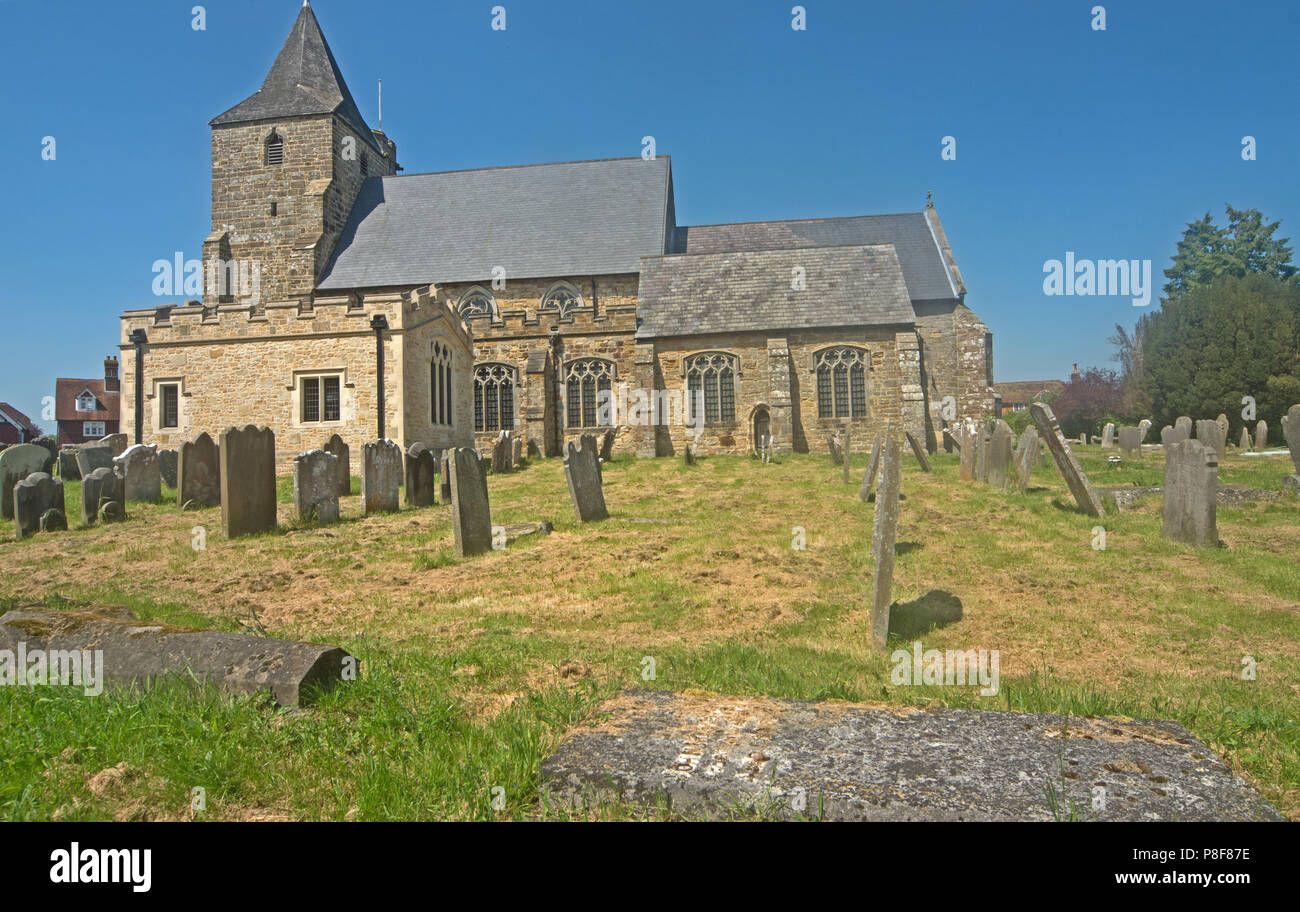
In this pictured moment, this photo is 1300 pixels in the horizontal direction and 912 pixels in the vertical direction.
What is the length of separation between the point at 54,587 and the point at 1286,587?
11481 mm

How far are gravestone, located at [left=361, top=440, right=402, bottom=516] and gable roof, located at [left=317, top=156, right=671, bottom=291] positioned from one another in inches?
813

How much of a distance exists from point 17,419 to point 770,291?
6053 centimetres

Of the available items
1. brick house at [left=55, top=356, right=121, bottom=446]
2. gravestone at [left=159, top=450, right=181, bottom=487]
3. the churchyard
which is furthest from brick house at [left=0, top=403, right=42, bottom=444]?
the churchyard

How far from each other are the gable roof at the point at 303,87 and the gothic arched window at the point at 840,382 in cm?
2463

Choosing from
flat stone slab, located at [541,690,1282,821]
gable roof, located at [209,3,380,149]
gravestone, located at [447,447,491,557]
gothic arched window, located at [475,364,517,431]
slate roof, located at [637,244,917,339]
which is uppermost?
gable roof, located at [209,3,380,149]

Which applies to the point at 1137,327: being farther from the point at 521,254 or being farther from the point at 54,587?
the point at 54,587

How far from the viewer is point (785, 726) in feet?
8.92

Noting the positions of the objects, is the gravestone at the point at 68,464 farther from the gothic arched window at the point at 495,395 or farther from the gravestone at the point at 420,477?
the gothic arched window at the point at 495,395

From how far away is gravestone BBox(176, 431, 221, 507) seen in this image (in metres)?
12.5

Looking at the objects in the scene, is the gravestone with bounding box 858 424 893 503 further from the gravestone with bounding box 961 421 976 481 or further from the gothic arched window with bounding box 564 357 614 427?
the gothic arched window with bounding box 564 357 614 427

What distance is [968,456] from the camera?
14.6 metres

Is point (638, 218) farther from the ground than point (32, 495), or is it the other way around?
point (638, 218)

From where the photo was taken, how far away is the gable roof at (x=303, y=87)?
1308 inches
